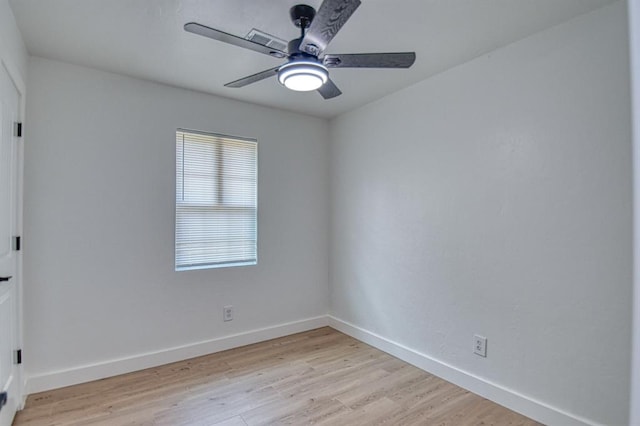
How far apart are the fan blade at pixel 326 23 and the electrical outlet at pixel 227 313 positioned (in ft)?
8.26

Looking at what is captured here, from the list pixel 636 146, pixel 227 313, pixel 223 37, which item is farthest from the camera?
pixel 227 313

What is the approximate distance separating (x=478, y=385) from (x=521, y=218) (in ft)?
4.14

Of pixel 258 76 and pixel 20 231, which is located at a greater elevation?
pixel 258 76

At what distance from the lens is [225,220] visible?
3.46 metres

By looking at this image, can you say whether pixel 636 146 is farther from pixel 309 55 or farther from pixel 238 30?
pixel 238 30

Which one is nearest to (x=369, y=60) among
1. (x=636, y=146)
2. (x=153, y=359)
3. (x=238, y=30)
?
(x=238, y=30)

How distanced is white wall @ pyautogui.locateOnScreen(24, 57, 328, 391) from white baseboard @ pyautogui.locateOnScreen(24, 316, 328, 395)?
1cm

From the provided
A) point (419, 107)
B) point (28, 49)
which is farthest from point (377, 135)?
point (28, 49)

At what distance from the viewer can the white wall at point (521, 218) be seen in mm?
1931

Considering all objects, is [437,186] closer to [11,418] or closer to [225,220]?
[225,220]

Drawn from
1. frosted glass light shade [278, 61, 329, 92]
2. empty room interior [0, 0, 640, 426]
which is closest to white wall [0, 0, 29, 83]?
empty room interior [0, 0, 640, 426]

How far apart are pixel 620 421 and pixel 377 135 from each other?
8.83 feet

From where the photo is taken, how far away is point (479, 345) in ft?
8.32

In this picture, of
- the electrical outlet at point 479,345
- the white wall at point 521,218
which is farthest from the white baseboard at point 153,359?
the electrical outlet at point 479,345
